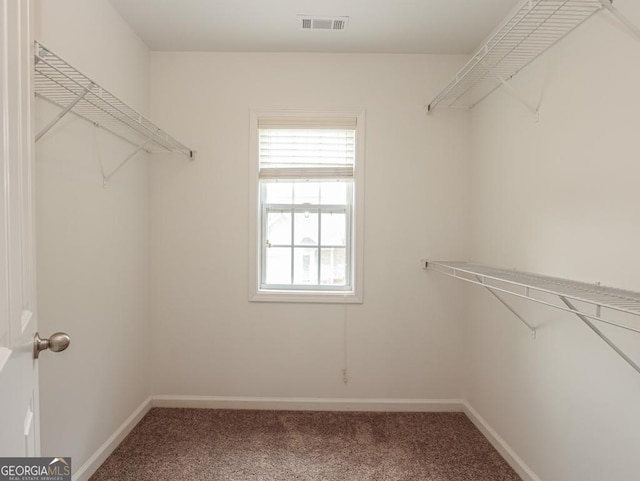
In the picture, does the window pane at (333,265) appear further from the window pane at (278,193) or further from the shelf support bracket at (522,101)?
the shelf support bracket at (522,101)

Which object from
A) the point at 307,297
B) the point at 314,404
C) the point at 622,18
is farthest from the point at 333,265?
the point at 622,18

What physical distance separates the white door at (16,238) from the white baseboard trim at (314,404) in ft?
5.89

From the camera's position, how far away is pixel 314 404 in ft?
8.57

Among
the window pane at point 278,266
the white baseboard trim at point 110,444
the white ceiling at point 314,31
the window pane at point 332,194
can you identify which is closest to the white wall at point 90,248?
the white baseboard trim at point 110,444

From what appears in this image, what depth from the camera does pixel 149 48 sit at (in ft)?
8.31

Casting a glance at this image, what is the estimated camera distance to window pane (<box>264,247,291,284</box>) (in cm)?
275

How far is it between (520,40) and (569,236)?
0.92 metres

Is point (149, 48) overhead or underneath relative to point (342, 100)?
overhead

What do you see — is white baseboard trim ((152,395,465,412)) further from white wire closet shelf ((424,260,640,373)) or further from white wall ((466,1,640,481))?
white wire closet shelf ((424,260,640,373))

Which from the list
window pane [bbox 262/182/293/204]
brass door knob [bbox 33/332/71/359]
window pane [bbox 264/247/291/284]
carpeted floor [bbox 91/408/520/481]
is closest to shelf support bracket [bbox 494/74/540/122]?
window pane [bbox 262/182/293/204]

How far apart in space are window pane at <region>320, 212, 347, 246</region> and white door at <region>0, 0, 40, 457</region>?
6.48ft

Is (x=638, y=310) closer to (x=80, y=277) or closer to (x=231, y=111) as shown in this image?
(x=80, y=277)

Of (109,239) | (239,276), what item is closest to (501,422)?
(239,276)

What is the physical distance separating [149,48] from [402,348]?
2.70 meters
